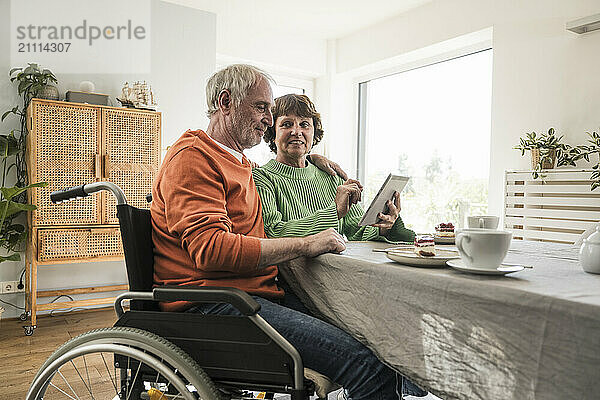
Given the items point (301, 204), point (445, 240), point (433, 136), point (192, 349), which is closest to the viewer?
point (192, 349)

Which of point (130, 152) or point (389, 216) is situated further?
point (130, 152)

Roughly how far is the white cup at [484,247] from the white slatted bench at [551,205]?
91.8 inches

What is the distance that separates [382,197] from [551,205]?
2.05 m

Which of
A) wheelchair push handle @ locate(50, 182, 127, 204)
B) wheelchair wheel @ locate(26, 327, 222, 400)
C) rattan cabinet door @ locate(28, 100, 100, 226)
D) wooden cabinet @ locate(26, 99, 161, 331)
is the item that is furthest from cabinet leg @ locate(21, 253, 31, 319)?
wheelchair wheel @ locate(26, 327, 222, 400)

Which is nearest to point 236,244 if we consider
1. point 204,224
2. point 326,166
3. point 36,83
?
point 204,224

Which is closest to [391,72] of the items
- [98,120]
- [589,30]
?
[589,30]

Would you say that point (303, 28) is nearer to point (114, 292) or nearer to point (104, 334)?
point (114, 292)

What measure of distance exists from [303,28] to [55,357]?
4.40 meters

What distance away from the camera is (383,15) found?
184 inches

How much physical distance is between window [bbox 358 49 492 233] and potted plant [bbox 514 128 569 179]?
2.67ft

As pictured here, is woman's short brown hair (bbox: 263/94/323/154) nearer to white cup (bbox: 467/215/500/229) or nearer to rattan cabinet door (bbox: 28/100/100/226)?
white cup (bbox: 467/215/500/229)

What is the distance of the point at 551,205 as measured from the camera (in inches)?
126

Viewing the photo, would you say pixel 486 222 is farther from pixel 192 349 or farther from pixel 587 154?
pixel 587 154

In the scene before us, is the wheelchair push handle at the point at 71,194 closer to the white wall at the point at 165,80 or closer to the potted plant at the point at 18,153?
the potted plant at the point at 18,153
